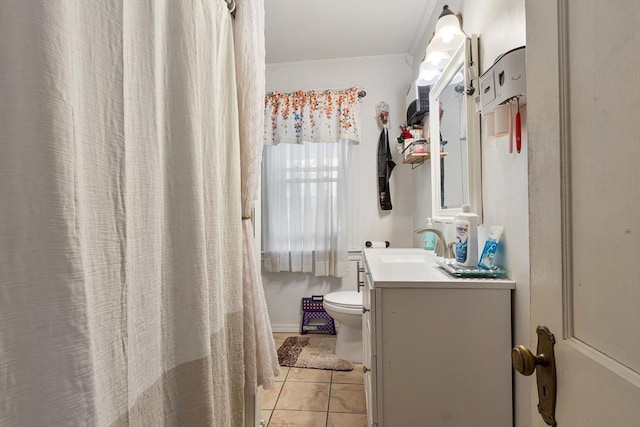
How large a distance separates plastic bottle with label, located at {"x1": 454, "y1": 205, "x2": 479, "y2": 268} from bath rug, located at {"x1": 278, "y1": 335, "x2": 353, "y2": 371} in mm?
1327

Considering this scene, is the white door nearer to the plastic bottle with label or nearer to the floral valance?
the plastic bottle with label

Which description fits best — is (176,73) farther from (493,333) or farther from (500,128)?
(493,333)

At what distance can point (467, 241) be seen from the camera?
4.16ft

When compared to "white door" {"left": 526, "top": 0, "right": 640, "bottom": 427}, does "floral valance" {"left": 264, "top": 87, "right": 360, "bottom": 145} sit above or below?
above

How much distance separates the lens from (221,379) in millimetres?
865

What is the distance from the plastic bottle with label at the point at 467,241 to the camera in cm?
126

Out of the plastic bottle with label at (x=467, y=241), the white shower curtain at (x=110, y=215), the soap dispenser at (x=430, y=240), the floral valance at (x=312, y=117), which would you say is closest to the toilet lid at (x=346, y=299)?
the soap dispenser at (x=430, y=240)

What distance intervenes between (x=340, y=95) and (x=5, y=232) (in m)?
2.71

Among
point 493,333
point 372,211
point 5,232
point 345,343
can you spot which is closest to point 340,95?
point 372,211

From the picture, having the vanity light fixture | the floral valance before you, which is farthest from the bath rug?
the vanity light fixture

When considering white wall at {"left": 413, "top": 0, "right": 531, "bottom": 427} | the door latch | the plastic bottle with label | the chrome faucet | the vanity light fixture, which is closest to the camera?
the door latch

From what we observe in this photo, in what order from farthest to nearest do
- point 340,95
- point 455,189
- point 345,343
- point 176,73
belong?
point 340,95 < point 345,343 < point 455,189 < point 176,73

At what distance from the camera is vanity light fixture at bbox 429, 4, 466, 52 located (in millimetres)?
1457

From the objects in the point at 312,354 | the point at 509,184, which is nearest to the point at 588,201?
the point at 509,184
